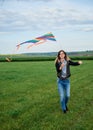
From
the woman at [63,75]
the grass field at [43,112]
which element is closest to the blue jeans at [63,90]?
the woman at [63,75]

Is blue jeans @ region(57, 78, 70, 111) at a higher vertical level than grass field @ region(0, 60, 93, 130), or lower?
higher

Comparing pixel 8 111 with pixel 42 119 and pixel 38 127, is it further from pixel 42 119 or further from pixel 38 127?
pixel 38 127

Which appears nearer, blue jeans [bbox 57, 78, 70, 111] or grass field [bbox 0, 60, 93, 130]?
grass field [bbox 0, 60, 93, 130]

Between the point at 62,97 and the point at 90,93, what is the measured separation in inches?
187

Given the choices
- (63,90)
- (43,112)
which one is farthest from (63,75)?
(43,112)

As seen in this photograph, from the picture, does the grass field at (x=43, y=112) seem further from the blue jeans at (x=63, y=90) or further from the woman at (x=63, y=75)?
the woman at (x=63, y=75)

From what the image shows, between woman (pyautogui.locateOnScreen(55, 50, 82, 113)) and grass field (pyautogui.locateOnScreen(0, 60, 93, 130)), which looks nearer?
grass field (pyautogui.locateOnScreen(0, 60, 93, 130))

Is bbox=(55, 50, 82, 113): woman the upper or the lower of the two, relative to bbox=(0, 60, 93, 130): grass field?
upper

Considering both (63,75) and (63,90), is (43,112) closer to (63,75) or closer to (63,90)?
(63,90)

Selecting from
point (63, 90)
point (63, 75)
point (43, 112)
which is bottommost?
point (43, 112)

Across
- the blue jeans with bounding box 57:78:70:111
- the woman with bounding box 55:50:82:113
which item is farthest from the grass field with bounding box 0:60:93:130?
the woman with bounding box 55:50:82:113

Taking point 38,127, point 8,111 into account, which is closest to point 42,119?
point 38,127

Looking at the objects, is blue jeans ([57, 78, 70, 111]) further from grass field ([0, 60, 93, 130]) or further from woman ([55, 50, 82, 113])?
grass field ([0, 60, 93, 130])

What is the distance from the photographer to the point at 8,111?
11.5m
